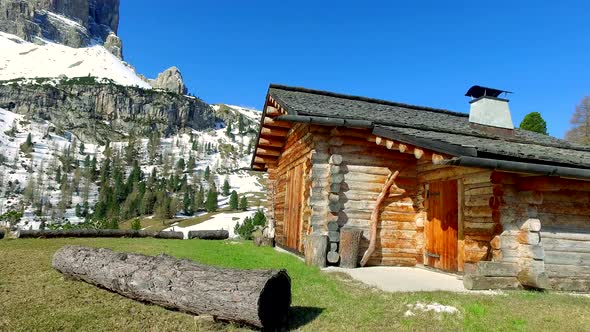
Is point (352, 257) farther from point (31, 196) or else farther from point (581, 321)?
point (31, 196)

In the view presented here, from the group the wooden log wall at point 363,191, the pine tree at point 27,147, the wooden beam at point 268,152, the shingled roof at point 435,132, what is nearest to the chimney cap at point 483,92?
the shingled roof at point 435,132

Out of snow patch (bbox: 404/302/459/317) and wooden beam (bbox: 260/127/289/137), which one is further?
wooden beam (bbox: 260/127/289/137)

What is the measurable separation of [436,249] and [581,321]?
4519mm

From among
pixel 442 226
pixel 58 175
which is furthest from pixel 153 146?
pixel 442 226

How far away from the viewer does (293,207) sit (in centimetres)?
1295

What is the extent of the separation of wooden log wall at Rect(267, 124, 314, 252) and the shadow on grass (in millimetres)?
4976

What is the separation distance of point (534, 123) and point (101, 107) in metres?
169

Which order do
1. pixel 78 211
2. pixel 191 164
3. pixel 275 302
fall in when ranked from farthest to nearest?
pixel 191 164
pixel 78 211
pixel 275 302

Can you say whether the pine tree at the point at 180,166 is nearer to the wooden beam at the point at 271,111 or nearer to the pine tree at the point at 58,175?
the pine tree at the point at 58,175

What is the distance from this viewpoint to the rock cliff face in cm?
15362

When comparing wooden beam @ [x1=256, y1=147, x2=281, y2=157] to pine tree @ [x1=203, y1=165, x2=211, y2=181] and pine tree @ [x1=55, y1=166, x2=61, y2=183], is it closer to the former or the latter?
pine tree @ [x1=203, y1=165, x2=211, y2=181]

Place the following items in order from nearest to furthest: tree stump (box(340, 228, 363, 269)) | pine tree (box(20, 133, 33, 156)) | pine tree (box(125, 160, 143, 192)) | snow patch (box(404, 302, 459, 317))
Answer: snow patch (box(404, 302, 459, 317)), tree stump (box(340, 228, 363, 269)), pine tree (box(125, 160, 143, 192)), pine tree (box(20, 133, 33, 156))

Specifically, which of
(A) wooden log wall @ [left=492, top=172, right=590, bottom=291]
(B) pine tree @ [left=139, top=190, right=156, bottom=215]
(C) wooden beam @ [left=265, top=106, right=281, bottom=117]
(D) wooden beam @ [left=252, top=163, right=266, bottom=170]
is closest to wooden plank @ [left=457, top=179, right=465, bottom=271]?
(A) wooden log wall @ [left=492, top=172, right=590, bottom=291]

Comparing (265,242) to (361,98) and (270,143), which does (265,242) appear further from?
(361,98)
